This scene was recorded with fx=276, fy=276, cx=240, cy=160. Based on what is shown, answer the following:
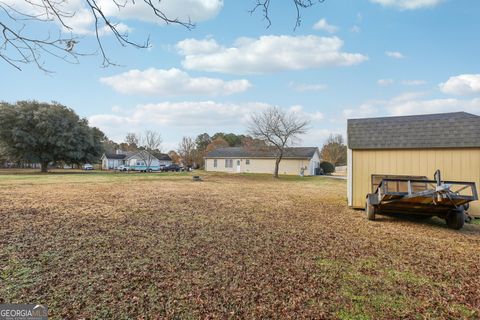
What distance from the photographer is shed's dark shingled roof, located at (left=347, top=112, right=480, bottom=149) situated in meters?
8.77

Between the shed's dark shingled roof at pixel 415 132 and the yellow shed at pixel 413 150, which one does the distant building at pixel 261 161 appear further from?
the yellow shed at pixel 413 150

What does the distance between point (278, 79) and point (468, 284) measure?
1274 cm

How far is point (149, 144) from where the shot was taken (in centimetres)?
4953

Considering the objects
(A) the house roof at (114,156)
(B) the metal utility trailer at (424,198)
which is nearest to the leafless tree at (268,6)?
(B) the metal utility trailer at (424,198)

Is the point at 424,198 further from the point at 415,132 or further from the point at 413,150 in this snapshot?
the point at 415,132

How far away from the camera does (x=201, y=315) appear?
2.62 metres

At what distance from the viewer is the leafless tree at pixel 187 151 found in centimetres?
5000

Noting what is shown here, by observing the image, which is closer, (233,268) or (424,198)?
(233,268)

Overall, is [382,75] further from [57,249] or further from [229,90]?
[57,249]

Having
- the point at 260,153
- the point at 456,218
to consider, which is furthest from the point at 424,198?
the point at 260,153

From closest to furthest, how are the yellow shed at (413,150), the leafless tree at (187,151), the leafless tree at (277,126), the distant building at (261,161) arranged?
the yellow shed at (413,150), the leafless tree at (277,126), the distant building at (261,161), the leafless tree at (187,151)

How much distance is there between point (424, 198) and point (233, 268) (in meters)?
5.04

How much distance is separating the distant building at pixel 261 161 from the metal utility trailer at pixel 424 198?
22881 mm

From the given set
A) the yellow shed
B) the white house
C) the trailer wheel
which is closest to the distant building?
the white house
